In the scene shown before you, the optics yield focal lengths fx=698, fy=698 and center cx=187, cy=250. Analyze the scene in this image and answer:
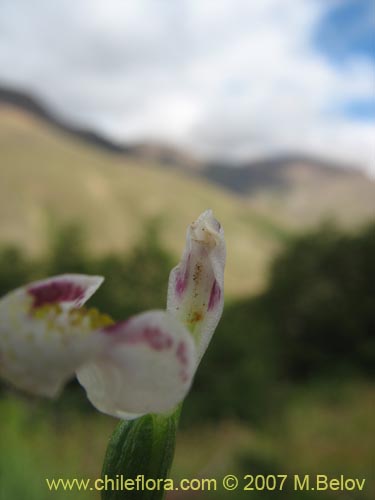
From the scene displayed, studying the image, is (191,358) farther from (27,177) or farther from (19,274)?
(27,177)

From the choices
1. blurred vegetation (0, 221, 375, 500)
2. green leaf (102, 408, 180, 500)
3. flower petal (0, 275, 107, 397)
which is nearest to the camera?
flower petal (0, 275, 107, 397)

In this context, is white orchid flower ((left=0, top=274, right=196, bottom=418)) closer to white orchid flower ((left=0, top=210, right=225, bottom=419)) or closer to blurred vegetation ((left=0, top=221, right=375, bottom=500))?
white orchid flower ((left=0, top=210, right=225, bottom=419))

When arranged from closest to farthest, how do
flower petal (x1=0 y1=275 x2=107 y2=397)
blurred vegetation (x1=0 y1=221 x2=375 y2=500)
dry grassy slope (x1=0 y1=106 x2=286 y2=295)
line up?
flower petal (x1=0 y1=275 x2=107 y2=397), blurred vegetation (x1=0 y1=221 x2=375 y2=500), dry grassy slope (x1=0 y1=106 x2=286 y2=295)

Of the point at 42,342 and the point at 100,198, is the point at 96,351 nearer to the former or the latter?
the point at 42,342

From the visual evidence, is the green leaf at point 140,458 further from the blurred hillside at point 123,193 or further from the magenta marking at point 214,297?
the blurred hillside at point 123,193

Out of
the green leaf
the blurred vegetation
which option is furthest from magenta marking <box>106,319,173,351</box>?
the blurred vegetation

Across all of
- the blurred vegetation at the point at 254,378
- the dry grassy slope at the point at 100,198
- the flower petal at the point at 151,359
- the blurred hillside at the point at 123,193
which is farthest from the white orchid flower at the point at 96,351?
the dry grassy slope at the point at 100,198

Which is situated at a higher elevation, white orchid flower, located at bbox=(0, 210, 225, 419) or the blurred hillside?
white orchid flower, located at bbox=(0, 210, 225, 419)
